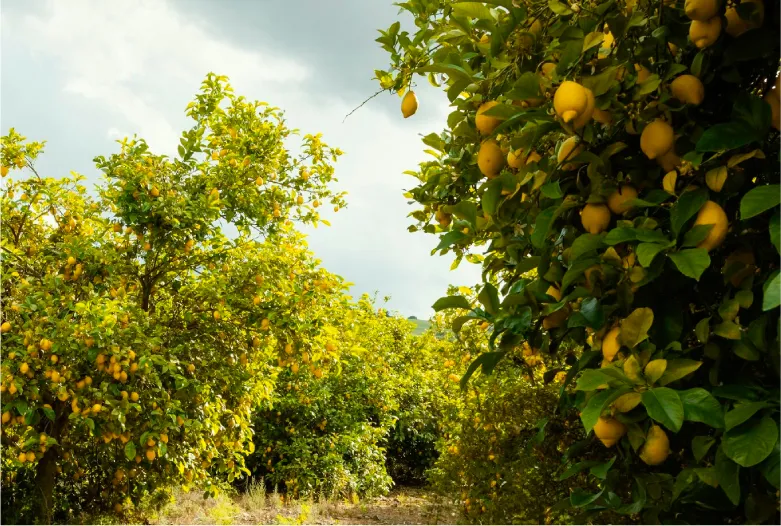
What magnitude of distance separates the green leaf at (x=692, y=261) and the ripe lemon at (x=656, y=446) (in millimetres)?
304

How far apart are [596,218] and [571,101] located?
28 cm

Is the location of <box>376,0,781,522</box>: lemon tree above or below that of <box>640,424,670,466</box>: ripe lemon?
above

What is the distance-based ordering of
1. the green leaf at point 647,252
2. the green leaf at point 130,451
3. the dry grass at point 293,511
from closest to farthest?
the green leaf at point 647,252, the green leaf at point 130,451, the dry grass at point 293,511

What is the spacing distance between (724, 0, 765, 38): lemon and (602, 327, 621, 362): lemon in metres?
0.65

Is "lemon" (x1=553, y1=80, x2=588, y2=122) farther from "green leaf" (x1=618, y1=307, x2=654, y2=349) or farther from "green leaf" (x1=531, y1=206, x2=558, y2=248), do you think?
"green leaf" (x1=618, y1=307, x2=654, y2=349)

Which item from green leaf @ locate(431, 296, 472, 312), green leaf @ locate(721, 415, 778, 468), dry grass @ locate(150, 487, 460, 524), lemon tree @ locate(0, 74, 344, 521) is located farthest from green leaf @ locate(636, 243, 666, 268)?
dry grass @ locate(150, 487, 460, 524)

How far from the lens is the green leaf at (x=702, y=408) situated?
96 centimetres

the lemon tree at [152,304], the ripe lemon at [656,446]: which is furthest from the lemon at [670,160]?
the lemon tree at [152,304]

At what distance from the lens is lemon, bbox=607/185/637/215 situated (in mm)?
1243

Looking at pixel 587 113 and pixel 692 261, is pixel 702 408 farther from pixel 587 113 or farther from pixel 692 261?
pixel 587 113

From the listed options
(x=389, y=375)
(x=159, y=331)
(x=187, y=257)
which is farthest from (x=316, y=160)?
(x=389, y=375)

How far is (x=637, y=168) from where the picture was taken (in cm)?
132

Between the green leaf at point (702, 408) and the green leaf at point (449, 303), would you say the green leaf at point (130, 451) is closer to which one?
the green leaf at point (449, 303)

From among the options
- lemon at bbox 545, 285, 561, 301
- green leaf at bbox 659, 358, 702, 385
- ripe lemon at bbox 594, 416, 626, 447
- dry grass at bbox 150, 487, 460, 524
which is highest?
lemon at bbox 545, 285, 561, 301
